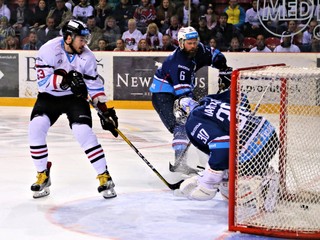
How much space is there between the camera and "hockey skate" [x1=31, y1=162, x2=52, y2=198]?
4285 millimetres

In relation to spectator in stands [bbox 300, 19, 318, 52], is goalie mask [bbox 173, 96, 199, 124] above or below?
below

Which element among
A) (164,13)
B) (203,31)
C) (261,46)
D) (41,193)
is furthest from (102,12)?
(41,193)

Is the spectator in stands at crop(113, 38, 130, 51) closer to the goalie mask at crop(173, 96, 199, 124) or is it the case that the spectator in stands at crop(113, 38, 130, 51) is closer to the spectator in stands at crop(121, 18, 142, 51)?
the spectator in stands at crop(121, 18, 142, 51)

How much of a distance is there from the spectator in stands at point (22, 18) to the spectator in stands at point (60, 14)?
0.28 m

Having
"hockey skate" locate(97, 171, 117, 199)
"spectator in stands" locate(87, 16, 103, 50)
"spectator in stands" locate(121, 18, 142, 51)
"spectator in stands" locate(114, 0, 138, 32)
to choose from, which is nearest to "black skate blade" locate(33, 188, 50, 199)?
"hockey skate" locate(97, 171, 117, 199)

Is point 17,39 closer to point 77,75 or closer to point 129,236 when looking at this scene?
point 77,75

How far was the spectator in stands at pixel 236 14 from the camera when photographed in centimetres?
877

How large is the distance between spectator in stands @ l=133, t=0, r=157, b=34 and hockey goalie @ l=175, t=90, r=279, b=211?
5598 mm

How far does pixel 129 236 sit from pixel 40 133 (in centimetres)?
107

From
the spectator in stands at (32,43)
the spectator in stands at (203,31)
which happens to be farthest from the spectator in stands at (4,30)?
the spectator in stands at (203,31)

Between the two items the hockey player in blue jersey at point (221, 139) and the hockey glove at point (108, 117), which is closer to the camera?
the hockey player in blue jersey at point (221, 139)

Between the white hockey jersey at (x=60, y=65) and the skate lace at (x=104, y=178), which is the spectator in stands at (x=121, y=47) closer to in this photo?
the white hockey jersey at (x=60, y=65)

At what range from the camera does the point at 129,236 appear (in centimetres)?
340

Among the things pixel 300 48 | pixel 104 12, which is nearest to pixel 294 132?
pixel 300 48
